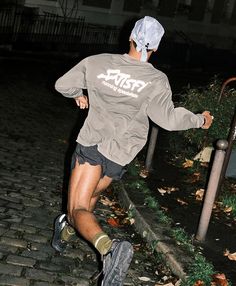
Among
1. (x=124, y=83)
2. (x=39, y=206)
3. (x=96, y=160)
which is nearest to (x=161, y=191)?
(x=39, y=206)

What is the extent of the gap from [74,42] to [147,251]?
18.3 m

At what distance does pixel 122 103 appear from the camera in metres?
3.98

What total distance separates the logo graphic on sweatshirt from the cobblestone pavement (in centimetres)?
180

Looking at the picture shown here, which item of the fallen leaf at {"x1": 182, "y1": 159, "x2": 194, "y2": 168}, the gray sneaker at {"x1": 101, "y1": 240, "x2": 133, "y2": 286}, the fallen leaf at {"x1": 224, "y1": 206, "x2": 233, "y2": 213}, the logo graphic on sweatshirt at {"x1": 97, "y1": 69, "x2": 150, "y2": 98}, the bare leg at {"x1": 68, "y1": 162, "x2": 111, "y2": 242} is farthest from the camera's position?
the fallen leaf at {"x1": 182, "y1": 159, "x2": 194, "y2": 168}

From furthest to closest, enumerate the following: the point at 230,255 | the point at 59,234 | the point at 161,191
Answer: the point at 161,191 < the point at 230,255 < the point at 59,234

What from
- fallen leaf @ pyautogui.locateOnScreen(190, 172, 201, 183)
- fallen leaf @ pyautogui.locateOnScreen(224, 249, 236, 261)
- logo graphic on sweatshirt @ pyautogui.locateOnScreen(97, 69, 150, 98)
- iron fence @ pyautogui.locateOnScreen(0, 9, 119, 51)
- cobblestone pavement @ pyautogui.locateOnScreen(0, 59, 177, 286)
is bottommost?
cobblestone pavement @ pyautogui.locateOnScreen(0, 59, 177, 286)

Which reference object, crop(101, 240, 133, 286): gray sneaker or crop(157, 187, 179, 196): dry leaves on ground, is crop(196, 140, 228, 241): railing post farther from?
crop(101, 240, 133, 286): gray sneaker

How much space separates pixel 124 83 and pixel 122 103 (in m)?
0.18

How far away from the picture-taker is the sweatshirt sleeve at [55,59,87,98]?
13.4ft

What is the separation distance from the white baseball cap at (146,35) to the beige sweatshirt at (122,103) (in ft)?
0.40

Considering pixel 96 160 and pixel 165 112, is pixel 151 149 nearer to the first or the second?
pixel 96 160

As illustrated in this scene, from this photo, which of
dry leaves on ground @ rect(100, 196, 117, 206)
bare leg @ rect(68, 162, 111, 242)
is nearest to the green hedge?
dry leaves on ground @ rect(100, 196, 117, 206)

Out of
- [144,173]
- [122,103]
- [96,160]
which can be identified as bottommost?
[144,173]

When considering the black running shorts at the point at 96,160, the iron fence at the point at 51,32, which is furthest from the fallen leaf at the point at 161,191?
the iron fence at the point at 51,32
